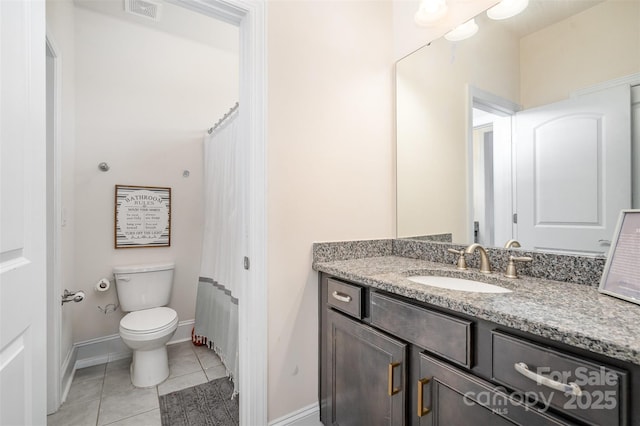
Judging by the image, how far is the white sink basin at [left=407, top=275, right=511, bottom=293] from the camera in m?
1.19

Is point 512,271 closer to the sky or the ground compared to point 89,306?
closer to the sky

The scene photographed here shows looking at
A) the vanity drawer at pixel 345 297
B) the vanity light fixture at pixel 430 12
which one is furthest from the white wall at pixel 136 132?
the vanity light fixture at pixel 430 12

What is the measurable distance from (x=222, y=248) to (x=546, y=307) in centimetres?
195

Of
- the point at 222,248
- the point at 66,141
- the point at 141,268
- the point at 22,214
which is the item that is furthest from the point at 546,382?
the point at 66,141

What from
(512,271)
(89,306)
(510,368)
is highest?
(512,271)

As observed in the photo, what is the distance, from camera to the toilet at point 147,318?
6.25 feet

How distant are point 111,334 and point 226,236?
1288 millimetres

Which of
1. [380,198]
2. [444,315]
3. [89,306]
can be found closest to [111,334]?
[89,306]

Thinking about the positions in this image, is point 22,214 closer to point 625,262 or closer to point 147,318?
point 147,318

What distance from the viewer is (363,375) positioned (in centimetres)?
120

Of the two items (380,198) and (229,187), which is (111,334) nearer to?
(229,187)

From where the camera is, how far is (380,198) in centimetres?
180

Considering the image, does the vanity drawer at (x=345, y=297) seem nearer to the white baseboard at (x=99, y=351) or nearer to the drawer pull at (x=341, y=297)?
the drawer pull at (x=341, y=297)

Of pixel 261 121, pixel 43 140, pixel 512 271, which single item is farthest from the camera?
pixel 261 121
